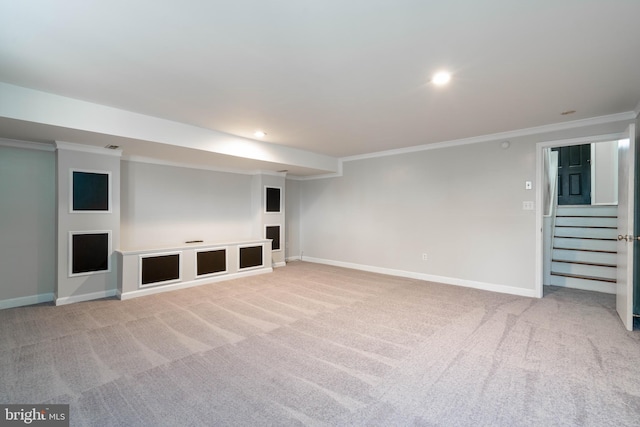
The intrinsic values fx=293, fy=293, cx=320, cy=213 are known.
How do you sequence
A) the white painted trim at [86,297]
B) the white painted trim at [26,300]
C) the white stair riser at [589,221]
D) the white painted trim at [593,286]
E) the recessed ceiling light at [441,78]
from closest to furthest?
the recessed ceiling light at [441,78] → the white painted trim at [26,300] → the white painted trim at [86,297] → the white painted trim at [593,286] → the white stair riser at [589,221]

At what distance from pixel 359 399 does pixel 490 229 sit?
3.54 m

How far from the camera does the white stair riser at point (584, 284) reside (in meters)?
4.29

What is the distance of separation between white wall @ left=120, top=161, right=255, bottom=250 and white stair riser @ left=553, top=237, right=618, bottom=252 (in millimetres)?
5774

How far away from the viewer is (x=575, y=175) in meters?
6.32

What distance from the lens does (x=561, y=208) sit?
5.77 meters

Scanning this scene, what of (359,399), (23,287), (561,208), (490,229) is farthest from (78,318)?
(561,208)

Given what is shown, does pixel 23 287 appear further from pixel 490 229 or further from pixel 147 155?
pixel 490 229

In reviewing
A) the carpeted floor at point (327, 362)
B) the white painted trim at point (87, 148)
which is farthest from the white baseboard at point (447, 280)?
the white painted trim at point (87, 148)

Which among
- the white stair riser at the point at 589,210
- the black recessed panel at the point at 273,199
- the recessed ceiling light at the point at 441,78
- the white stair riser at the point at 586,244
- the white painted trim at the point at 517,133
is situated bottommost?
the white stair riser at the point at 586,244

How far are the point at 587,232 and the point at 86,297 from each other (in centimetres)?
789

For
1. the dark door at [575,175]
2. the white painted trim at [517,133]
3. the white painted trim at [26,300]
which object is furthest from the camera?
the dark door at [575,175]

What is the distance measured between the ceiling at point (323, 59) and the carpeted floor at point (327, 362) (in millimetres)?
2214

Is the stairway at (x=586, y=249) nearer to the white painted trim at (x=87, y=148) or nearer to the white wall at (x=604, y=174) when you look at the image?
the white wall at (x=604, y=174)

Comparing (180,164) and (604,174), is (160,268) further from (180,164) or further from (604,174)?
(604,174)
